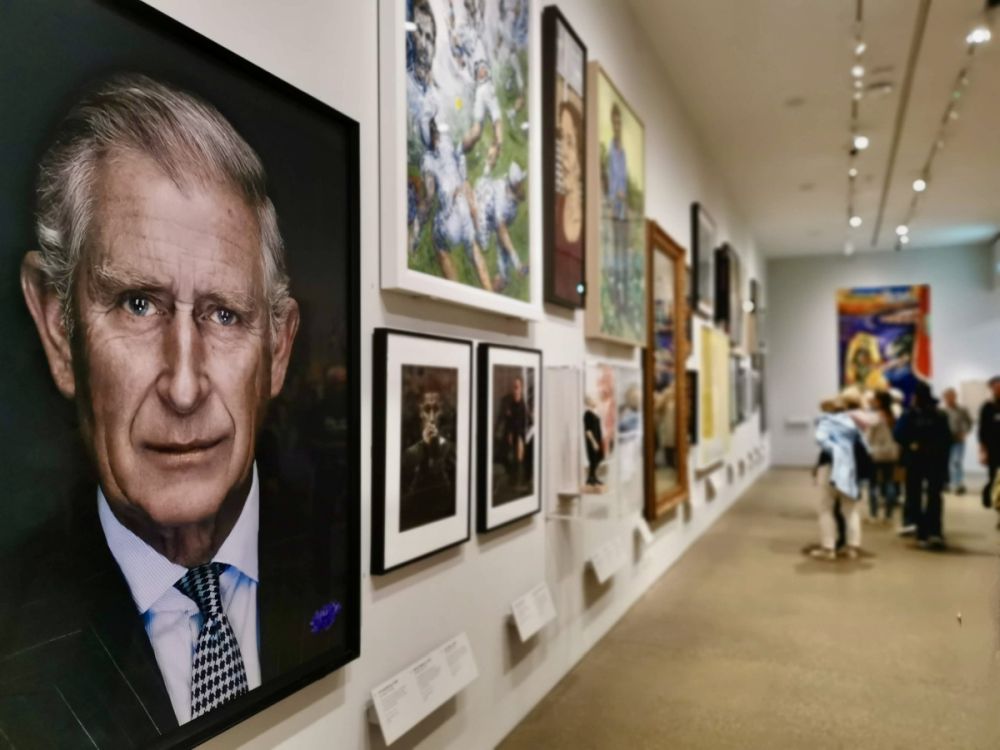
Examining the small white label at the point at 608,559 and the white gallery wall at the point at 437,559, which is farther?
the small white label at the point at 608,559

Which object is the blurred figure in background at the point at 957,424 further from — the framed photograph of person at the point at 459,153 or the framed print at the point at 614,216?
the framed photograph of person at the point at 459,153

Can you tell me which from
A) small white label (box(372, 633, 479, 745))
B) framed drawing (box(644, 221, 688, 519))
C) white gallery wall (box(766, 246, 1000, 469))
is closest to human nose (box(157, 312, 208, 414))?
small white label (box(372, 633, 479, 745))

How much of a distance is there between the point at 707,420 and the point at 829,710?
5284 millimetres

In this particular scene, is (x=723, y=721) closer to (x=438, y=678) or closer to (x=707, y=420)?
(x=438, y=678)

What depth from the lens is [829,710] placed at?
13.0ft

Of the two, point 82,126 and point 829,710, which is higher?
point 82,126

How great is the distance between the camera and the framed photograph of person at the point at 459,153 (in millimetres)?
2604

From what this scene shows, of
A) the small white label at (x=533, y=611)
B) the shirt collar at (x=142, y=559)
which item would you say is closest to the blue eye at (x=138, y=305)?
the shirt collar at (x=142, y=559)

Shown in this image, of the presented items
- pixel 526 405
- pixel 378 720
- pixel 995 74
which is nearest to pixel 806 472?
pixel 995 74

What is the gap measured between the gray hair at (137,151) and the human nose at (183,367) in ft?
0.81

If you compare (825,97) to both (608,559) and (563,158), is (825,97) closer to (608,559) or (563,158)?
(563,158)

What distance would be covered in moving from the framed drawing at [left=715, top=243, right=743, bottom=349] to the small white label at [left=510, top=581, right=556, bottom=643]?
23.0ft

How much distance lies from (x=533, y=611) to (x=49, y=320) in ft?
9.49

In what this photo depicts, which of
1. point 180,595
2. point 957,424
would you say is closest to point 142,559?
point 180,595
